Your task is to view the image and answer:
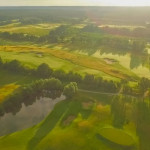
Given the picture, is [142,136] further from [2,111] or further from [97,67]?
[97,67]

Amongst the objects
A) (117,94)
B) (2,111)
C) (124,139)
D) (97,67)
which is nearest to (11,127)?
(2,111)

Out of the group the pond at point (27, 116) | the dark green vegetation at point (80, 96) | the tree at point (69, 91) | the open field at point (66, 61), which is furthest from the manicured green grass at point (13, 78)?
the tree at point (69, 91)

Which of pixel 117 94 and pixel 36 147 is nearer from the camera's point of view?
pixel 36 147

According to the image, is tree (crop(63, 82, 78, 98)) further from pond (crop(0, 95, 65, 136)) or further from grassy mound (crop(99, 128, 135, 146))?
grassy mound (crop(99, 128, 135, 146))

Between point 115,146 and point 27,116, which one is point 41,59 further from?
point 115,146

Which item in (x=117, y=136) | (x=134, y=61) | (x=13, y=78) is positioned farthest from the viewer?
(x=134, y=61)

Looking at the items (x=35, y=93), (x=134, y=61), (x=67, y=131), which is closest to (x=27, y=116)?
(x=35, y=93)
